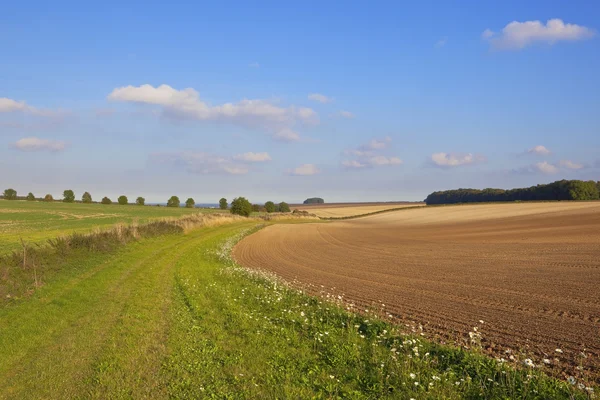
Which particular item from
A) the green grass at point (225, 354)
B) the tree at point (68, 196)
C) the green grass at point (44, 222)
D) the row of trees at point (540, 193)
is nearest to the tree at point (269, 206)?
the green grass at point (44, 222)

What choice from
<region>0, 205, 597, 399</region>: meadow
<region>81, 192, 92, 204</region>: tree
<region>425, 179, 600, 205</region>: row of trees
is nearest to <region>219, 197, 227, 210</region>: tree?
<region>81, 192, 92, 204</region>: tree

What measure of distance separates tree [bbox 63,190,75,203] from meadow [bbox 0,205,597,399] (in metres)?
119

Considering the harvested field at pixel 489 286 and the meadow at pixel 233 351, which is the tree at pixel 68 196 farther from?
the meadow at pixel 233 351

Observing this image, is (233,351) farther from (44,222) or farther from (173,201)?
(173,201)

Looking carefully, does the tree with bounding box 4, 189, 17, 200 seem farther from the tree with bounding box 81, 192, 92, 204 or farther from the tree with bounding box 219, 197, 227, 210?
the tree with bounding box 219, 197, 227, 210

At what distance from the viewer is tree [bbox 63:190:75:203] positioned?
118812 mm

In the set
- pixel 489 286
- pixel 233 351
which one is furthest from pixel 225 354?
pixel 489 286

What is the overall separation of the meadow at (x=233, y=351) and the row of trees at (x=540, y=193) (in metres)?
94.2

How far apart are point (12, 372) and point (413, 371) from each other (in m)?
7.68

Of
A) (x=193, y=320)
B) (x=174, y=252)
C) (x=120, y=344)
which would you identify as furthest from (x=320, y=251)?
(x=120, y=344)

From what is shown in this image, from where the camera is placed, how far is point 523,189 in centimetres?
10819

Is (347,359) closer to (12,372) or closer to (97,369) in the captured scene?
(97,369)

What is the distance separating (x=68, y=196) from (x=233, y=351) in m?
130

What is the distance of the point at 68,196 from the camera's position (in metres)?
119
